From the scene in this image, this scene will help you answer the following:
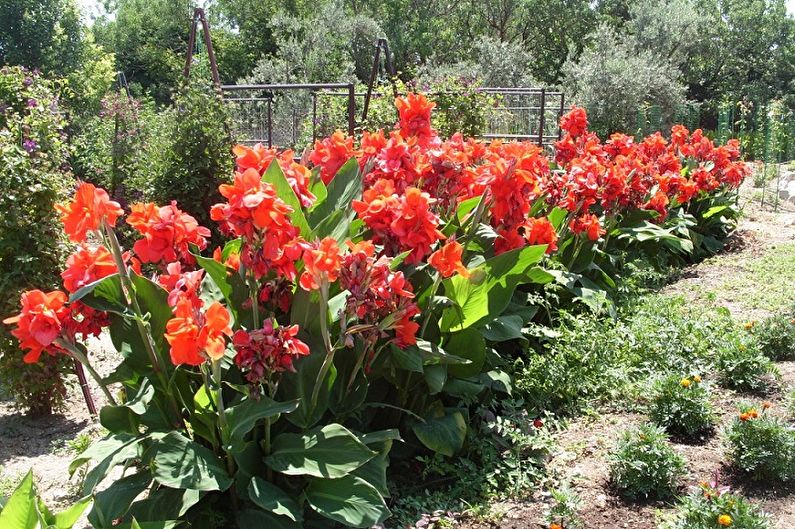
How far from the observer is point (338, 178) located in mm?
2926

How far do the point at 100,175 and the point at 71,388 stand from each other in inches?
209

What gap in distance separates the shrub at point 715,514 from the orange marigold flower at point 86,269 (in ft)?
5.89

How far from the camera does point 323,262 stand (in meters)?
1.87

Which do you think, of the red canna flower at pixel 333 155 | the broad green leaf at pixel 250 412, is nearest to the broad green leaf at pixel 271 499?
the broad green leaf at pixel 250 412

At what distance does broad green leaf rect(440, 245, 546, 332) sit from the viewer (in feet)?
8.65

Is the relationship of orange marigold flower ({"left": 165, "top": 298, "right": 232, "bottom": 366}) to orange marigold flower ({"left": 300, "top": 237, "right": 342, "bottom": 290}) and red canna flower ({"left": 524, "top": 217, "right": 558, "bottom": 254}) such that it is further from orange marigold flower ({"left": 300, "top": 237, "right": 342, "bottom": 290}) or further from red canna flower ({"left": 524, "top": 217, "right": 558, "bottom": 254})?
red canna flower ({"left": 524, "top": 217, "right": 558, "bottom": 254})

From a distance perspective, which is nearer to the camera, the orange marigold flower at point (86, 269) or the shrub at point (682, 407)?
the orange marigold flower at point (86, 269)

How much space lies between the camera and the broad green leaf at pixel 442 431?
247 centimetres

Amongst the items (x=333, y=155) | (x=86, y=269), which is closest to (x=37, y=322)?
(x=86, y=269)

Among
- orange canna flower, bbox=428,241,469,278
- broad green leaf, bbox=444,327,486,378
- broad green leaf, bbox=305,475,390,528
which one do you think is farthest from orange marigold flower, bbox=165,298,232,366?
broad green leaf, bbox=444,327,486,378

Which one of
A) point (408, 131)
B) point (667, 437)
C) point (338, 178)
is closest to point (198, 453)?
point (338, 178)

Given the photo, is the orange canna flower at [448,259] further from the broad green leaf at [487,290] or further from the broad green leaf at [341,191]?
the broad green leaf at [341,191]

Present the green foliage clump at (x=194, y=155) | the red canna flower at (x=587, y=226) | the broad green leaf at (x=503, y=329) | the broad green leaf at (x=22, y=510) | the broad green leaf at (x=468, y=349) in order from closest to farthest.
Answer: the broad green leaf at (x=22, y=510)
the broad green leaf at (x=468, y=349)
the broad green leaf at (x=503, y=329)
the red canna flower at (x=587, y=226)
the green foliage clump at (x=194, y=155)

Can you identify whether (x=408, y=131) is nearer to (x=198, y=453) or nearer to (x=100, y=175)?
(x=198, y=453)
